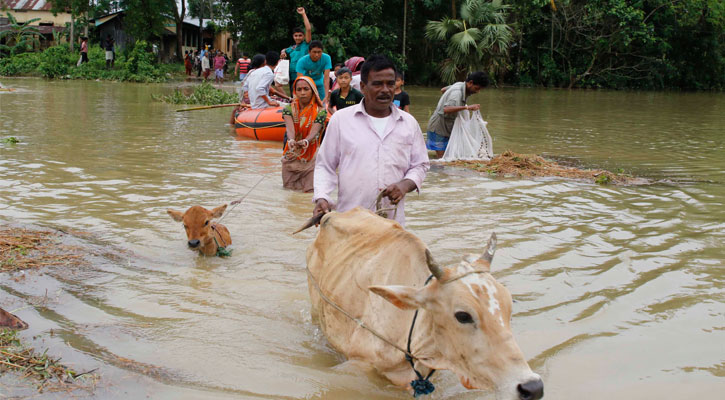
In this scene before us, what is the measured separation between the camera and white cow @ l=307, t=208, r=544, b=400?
9.55 feet

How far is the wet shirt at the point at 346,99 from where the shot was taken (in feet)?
31.8

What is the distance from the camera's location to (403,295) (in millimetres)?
3107

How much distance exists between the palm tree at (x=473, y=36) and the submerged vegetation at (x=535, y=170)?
63.7ft

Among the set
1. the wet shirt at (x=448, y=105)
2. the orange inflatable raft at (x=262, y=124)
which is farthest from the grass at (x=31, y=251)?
the orange inflatable raft at (x=262, y=124)

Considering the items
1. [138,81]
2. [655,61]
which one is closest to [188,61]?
[138,81]

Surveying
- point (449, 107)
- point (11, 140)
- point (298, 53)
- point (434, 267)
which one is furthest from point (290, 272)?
point (11, 140)

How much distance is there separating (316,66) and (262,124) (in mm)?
2424

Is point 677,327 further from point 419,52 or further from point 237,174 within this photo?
point 419,52

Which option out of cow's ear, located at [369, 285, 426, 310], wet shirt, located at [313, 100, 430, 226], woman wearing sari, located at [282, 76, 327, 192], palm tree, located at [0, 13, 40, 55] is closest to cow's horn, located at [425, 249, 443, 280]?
cow's ear, located at [369, 285, 426, 310]

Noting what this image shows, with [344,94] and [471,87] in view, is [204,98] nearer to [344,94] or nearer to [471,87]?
[344,94]

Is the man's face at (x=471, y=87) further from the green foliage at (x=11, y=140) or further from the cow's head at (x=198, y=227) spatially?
the green foliage at (x=11, y=140)

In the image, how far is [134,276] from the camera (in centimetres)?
578

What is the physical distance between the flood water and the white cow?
15.1 inches

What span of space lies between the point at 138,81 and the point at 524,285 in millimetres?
31491
